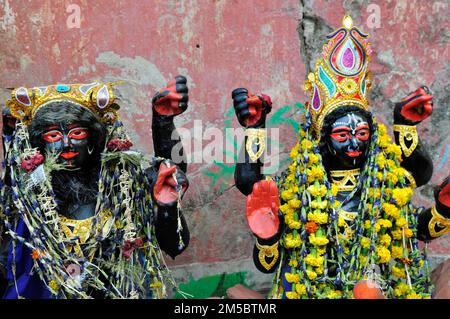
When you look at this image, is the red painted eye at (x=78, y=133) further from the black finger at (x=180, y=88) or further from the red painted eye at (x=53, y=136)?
the black finger at (x=180, y=88)

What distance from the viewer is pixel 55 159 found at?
3189 mm

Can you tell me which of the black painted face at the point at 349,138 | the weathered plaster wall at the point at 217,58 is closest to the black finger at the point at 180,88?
the black painted face at the point at 349,138

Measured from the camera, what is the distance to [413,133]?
3.57 m

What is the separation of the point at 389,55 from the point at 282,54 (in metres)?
0.70

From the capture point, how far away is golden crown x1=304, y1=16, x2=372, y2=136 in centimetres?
339

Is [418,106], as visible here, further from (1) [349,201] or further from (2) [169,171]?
(2) [169,171]

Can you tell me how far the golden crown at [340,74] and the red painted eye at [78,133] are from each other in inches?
43.9

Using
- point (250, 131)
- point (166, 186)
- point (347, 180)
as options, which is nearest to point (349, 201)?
point (347, 180)

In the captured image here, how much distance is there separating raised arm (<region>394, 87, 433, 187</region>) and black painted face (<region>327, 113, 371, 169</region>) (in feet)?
0.93

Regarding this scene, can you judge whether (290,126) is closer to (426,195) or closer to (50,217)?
(426,195)

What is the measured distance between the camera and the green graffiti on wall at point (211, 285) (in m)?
4.40

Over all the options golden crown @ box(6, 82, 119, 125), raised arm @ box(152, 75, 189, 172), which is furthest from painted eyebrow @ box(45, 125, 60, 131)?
raised arm @ box(152, 75, 189, 172)

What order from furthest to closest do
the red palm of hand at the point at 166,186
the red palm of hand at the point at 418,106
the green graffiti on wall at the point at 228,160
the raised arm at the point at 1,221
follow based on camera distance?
the green graffiti on wall at the point at 228,160 → the red palm of hand at the point at 418,106 → the raised arm at the point at 1,221 → the red palm of hand at the point at 166,186
